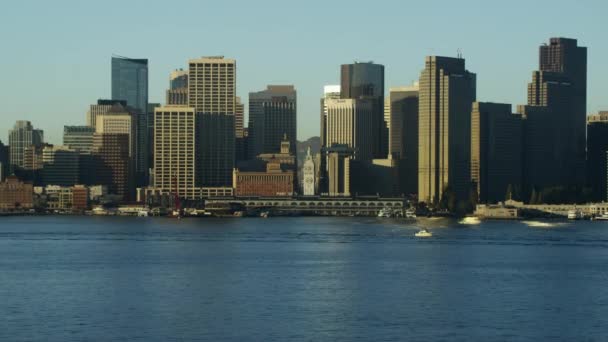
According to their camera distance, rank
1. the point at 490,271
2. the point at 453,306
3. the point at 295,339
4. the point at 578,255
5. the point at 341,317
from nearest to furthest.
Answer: the point at 295,339 → the point at 341,317 → the point at 453,306 → the point at 490,271 → the point at 578,255

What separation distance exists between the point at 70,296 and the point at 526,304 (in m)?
27.4

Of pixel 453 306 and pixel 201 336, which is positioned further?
pixel 453 306

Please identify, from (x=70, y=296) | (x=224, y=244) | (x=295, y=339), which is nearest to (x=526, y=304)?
(x=295, y=339)

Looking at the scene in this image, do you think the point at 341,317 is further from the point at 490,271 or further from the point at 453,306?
the point at 490,271

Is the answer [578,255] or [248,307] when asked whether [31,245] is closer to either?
[578,255]

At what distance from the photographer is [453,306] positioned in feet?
257

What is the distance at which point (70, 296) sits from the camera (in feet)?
272

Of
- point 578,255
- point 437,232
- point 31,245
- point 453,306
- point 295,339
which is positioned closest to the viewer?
point 295,339

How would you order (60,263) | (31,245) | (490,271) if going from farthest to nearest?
(31,245) → (60,263) → (490,271)

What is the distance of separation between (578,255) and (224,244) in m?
40.6

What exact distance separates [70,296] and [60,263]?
30079 mm

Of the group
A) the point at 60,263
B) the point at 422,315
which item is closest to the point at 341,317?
the point at 422,315

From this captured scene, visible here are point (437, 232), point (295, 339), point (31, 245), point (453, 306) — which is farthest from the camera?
point (437, 232)

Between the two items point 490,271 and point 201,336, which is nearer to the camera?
point 201,336
